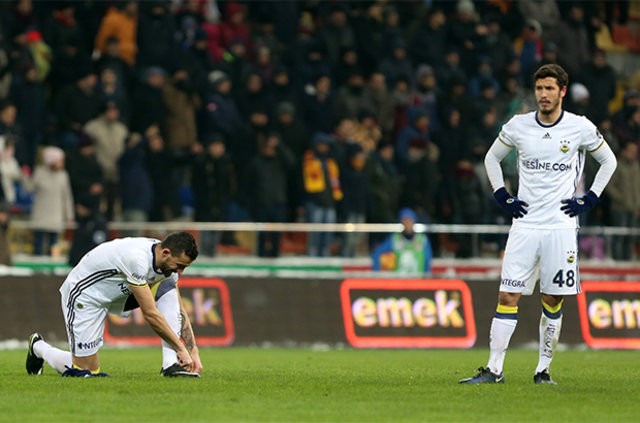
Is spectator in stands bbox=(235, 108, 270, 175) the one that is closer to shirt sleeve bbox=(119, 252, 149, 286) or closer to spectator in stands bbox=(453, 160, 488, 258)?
spectator in stands bbox=(453, 160, 488, 258)

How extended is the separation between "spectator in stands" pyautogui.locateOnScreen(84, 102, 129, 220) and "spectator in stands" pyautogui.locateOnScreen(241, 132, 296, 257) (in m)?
2.10

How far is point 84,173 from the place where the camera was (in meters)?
Result: 23.2

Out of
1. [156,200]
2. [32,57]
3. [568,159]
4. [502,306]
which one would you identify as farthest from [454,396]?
[32,57]

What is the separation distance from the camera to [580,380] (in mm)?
13727

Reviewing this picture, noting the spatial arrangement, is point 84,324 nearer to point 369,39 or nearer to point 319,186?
point 319,186

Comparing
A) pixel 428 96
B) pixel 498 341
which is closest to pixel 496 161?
pixel 498 341

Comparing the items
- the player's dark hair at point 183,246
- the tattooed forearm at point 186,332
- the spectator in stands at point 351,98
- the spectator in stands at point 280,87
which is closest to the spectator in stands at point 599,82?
the spectator in stands at point 351,98

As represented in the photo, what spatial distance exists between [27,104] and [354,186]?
5.52 metres

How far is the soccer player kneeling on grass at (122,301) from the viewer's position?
40.4 ft

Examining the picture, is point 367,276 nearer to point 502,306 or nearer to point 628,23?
point 502,306

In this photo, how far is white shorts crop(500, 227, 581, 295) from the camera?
12.7m

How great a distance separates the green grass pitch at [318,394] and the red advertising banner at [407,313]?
5.16 metres

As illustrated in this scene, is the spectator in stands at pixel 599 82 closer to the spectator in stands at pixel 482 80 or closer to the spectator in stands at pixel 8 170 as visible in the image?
the spectator in stands at pixel 482 80

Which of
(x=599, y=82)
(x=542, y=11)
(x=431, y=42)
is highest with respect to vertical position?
(x=542, y=11)
